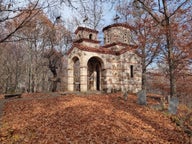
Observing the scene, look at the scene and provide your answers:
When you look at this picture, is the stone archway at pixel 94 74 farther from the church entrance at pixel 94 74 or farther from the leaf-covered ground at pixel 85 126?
the leaf-covered ground at pixel 85 126

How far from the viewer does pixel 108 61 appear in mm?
20766

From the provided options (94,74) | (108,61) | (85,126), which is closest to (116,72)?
(108,61)

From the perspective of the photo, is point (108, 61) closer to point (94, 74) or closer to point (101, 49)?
point (101, 49)

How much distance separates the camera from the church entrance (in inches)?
881

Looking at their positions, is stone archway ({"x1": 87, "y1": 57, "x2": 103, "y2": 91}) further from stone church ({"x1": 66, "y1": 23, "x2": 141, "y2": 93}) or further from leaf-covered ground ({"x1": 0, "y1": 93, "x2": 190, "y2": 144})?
leaf-covered ground ({"x1": 0, "y1": 93, "x2": 190, "y2": 144})

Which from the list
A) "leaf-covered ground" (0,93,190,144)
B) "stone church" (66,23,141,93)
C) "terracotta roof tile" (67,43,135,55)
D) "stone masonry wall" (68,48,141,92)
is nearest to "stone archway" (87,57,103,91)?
"stone church" (66,23,141,93)

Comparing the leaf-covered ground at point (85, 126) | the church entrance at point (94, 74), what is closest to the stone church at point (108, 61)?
the church entrance at point (94, 74)

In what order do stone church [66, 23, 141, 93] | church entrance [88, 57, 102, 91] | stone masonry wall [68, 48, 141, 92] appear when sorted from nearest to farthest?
stone church [66, 23, 141, 93]
stone masonry wall [68, 48, 141, 92]
church entrance [88, 57, 102, 91]

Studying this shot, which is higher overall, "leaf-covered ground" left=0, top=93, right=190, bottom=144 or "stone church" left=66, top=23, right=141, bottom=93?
"stone church" left=66, top=23, right=141, bottom=93

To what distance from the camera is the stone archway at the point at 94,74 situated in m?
22.4

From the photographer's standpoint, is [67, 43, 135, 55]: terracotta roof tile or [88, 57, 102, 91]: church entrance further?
[88, 57, 102, 91]: church entrance

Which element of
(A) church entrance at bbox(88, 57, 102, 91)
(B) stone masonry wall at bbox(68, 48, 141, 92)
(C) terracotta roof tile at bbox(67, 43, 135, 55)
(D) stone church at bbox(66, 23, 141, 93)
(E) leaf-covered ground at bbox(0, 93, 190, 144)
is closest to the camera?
(E) leaf-covered ground at bbox(0, 93, 190, 144)

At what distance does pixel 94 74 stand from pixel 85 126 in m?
14.5

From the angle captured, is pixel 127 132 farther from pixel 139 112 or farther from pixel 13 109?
pixel 13 109
